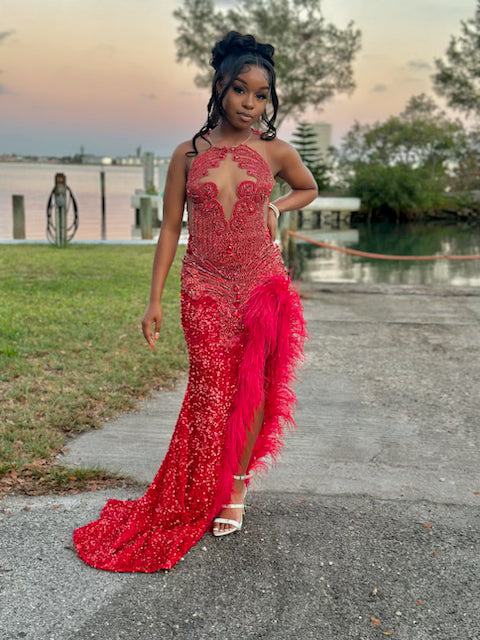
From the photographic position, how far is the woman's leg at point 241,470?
3021 mm

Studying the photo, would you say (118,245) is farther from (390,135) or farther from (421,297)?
(390,135)

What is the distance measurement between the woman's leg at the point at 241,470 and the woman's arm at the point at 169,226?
58 cm

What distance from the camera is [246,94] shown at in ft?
9.39

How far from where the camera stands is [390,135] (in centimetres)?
4556

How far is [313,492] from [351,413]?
1.43 m

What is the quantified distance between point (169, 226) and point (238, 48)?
79 centimetres

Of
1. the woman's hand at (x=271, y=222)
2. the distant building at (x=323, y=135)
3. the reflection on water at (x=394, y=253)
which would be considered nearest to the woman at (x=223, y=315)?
the woman's hand at (x=271, y=222)

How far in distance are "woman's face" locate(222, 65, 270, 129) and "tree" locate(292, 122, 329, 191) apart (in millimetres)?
38011

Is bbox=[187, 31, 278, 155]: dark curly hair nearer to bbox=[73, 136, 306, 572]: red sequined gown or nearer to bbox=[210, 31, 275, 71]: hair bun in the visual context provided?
bbox=[210, 31, 275, 71]: hair bun

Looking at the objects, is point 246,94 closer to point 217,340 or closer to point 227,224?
point 227,224

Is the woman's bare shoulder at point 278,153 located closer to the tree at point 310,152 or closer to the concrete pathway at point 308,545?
the concrete pathway at point 308,545

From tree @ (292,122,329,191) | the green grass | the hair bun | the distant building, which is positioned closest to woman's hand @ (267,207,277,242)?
the hair bun

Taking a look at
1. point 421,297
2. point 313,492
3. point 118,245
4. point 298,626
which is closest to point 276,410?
point 313,492

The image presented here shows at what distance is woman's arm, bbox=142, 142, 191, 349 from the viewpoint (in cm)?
302
